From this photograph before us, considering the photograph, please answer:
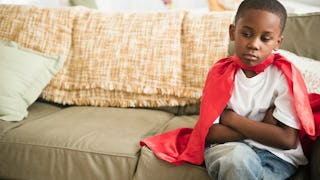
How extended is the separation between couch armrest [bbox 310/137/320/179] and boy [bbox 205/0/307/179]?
0.06 meters

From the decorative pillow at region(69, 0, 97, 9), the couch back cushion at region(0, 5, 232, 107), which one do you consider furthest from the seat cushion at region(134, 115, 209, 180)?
the decorative pillow at region(69, 0, 97, 9)

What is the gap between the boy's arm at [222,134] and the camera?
126 cm

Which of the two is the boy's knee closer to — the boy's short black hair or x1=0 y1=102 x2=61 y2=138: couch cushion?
the boy's short black hair

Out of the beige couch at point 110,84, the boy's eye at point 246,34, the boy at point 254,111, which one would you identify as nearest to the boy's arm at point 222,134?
the boy at point 254,111

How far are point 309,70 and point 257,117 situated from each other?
15.8 inches

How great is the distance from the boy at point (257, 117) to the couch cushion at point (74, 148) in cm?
36

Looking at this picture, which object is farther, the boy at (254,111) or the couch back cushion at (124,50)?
the couch back cushion at (124,50)

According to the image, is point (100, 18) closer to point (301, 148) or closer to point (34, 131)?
point (34, 131)

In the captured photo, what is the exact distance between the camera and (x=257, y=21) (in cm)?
116

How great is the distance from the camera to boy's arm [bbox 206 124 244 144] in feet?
4.12

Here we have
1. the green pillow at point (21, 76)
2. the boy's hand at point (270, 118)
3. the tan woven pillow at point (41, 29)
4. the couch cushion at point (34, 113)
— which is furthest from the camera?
the tan woven pillow at point (41, 29)

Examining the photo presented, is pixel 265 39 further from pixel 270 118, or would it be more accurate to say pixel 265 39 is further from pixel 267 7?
pixel 270 118

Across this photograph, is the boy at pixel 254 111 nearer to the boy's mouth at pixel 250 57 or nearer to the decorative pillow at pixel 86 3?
the boy's mouth at pixel 250 57

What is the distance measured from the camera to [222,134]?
127 centimetres
